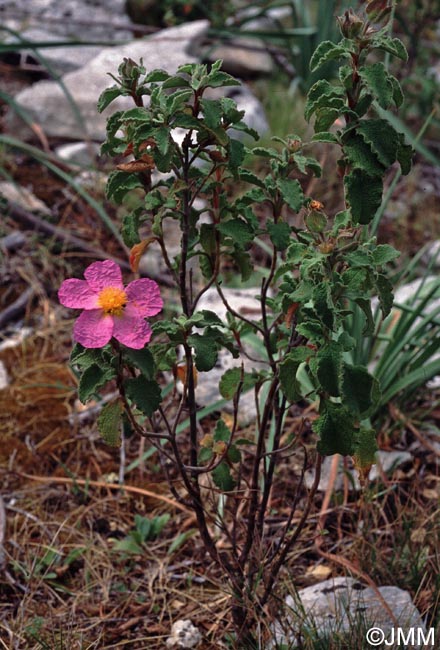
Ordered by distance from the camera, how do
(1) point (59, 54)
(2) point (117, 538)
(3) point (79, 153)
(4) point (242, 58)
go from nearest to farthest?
1. (2) point (117, 538)
2. (3) point (79, 153)
3. (1) point (59, 54)
4. (4) point (242, 58)

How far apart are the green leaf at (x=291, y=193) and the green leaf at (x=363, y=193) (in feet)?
0.50

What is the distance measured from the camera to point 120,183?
1.28 meters

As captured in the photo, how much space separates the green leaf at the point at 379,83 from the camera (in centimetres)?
108

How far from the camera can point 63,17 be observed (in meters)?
4.36

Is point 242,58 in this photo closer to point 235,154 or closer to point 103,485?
point 103,485

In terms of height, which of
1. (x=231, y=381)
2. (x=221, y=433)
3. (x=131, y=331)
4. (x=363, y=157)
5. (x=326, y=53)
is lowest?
(x=221, y=433)

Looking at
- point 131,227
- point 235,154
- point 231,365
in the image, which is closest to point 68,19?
point 231,365

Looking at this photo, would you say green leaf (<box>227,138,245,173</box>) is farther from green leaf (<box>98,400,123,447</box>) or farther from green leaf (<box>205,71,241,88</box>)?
green leaf (<box>98,400,123,447</box>)

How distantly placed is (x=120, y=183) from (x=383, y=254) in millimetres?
439

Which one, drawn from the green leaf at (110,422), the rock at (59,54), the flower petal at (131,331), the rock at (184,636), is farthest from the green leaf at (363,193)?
the rock at (59,54)

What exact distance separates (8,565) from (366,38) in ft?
4.47

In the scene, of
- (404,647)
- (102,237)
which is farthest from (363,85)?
(102,237)

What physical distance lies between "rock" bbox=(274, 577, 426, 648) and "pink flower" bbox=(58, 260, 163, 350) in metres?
0.64

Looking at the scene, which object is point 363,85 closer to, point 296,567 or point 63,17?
point 296,567
